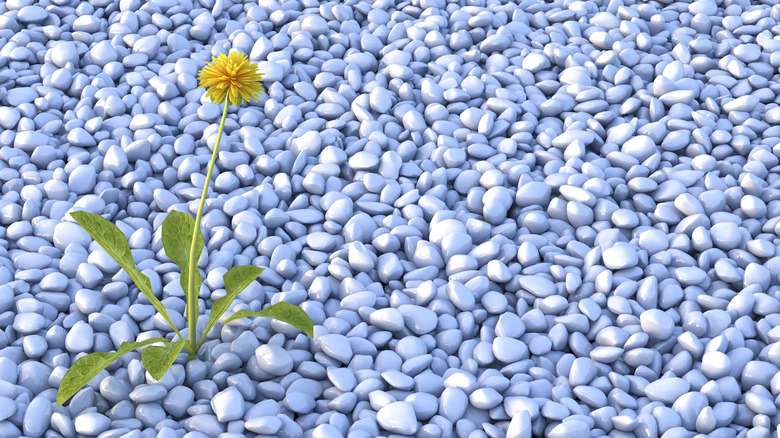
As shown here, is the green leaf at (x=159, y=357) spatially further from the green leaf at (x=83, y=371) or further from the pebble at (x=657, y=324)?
the pebble at (x=657, y=324)

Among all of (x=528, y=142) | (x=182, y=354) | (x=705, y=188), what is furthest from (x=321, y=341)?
(x=705, y=188)

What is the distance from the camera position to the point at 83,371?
2.98 ft

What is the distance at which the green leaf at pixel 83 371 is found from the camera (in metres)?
0.89

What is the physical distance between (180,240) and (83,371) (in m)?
0.22

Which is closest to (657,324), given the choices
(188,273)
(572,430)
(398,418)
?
(572,430)

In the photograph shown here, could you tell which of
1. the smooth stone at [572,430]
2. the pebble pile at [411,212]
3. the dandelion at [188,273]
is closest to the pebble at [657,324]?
the pebble pile at [411,212]

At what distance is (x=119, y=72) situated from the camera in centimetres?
154

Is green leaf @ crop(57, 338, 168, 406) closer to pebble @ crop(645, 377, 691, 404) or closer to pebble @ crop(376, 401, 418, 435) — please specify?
pebble @ crop(376, 401, 418, 435)

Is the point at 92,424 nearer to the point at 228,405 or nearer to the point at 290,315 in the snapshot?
the point at 228,405

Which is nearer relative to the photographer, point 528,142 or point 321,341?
point 321,341

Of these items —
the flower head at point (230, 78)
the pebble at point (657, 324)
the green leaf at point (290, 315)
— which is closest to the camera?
the flower head at point (230, 78)

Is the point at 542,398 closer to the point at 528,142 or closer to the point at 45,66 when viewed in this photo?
the point at 528,142

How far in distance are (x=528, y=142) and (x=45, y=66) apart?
3.41 feet

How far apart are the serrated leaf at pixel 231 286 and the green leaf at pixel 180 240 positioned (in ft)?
0.15
